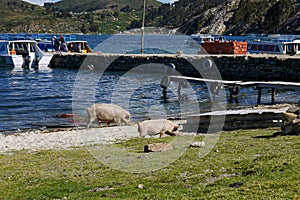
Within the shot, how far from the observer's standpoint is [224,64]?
2156 inches

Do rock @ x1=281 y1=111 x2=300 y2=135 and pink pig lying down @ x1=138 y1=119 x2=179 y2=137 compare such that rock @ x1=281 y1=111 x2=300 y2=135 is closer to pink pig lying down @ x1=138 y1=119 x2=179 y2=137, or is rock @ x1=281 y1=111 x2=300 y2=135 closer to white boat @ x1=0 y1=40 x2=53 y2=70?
pink pig lying down @ x1=138 y1=119 x2=179 y2=137

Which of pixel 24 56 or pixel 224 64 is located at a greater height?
pixel 224 64

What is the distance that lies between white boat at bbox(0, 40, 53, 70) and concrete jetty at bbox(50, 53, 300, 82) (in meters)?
6.71

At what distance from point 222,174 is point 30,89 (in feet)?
126

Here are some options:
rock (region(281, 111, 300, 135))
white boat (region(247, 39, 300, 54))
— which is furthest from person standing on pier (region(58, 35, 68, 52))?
rock (region(281, 111, 300, 135))

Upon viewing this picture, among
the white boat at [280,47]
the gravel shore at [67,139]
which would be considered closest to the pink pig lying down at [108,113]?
the gravel shore at [67,139]

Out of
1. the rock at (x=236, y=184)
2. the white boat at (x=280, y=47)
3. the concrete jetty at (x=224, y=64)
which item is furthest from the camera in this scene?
the white boat at (x=280, y=47)

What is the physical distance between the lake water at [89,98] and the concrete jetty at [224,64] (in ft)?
12.1

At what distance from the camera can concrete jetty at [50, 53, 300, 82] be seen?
1928 inches

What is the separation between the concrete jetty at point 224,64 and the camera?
49.0 m

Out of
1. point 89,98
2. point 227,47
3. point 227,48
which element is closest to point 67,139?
point 89,98

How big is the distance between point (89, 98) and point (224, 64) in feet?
68.1

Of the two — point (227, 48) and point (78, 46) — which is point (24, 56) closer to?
point (78, 46)

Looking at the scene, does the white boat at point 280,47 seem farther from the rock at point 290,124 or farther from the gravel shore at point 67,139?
the rock at point 290,124
